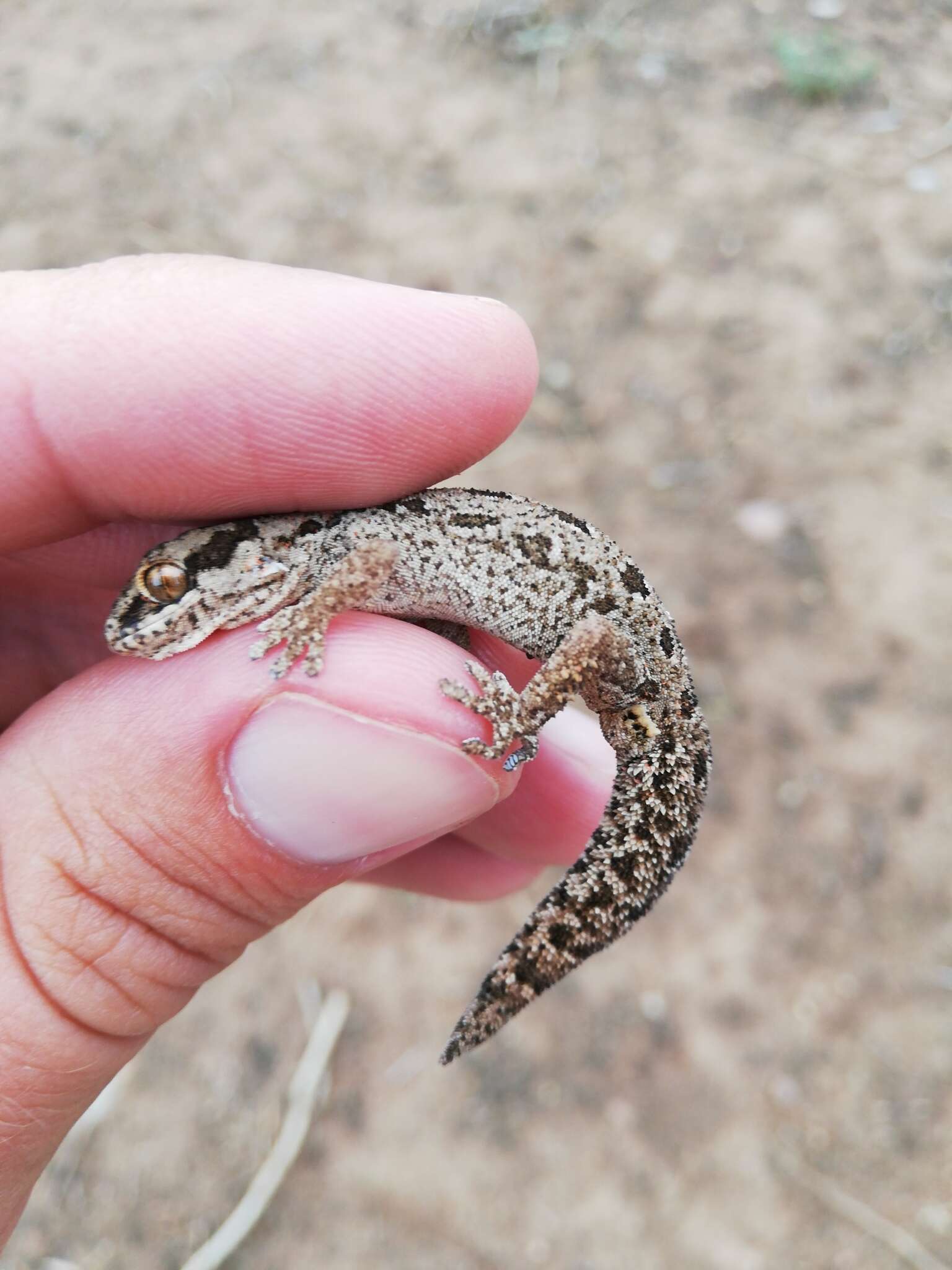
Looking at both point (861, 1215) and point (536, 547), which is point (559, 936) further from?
point (861, 1215)

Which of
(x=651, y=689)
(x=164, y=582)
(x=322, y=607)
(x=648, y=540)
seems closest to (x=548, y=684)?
(x=651, y=689)

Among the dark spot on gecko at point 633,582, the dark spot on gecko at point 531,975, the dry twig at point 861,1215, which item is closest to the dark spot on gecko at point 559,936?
the dark spot on gecko at point 531,975

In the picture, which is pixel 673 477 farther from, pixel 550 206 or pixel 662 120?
pixel 662 120

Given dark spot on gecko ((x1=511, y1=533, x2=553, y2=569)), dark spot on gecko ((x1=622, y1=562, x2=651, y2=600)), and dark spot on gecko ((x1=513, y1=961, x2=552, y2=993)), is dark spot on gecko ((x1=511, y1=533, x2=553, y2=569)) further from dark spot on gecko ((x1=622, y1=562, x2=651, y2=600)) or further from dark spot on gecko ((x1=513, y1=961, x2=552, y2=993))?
dark spot on gecko ((x1=513, y1=961, x2=552, y2=993))

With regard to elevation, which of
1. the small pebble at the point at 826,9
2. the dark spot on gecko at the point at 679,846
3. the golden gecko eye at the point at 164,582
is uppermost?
the small pebble at the point at 826,9

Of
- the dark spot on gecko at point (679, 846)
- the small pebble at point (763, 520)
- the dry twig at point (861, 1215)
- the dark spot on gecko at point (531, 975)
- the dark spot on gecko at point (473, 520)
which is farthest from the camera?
the small pebble at point (763, 520)

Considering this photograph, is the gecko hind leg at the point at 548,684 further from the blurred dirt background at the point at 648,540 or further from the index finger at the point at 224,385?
the blurred dirt background at the point at 648,540
